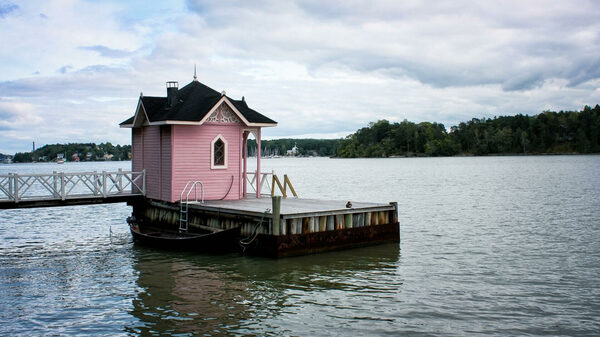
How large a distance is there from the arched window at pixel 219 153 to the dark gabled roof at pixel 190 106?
1388 mm

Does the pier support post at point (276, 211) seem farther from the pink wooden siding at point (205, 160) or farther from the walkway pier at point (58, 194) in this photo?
the walkway pier at point (58, 194)

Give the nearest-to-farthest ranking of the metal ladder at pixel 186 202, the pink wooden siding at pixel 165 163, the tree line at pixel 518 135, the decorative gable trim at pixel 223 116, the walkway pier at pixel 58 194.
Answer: the walkway pier at pixel 58 194 < the metal ladder at pixel 186 202 < the pink wooden siding at pixel 165 163 < the decorative gable trim at pixel 223 116 < the tree line at pixel 518 135

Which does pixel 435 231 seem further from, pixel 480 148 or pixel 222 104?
pixel 480 148

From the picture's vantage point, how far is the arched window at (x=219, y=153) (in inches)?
866

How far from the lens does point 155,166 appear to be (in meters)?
22.9

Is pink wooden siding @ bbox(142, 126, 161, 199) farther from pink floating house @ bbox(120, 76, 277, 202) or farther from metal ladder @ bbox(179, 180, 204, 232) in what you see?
metal ladder @ bbox(179, 180, 204, 232)

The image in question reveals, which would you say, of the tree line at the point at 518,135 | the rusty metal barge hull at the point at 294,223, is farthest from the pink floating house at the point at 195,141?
the tree line at the point at 518,135

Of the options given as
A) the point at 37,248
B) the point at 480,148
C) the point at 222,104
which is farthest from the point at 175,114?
the point at 480,148

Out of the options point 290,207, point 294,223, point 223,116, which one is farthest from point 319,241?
point 223,116

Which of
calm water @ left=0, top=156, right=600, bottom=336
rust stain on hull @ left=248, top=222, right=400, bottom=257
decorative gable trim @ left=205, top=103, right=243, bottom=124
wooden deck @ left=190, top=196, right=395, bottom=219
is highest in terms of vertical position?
decorative gable trim @ left=205, top=103, right=243, bottom=124

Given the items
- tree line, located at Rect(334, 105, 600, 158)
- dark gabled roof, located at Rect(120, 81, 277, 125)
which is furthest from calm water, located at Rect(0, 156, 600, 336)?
tree line, located at Rect(334, 105, 600, 158)

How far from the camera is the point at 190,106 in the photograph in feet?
73.0

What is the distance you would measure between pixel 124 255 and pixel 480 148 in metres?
184

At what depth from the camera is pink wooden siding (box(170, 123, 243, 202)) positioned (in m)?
21.3
